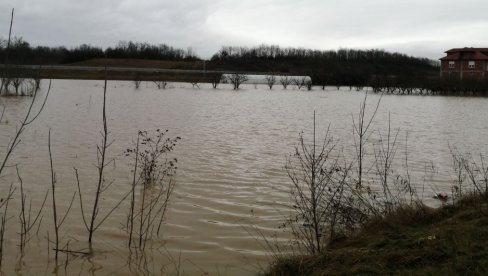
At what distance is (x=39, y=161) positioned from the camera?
9.55 metres

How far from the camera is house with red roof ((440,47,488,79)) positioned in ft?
259

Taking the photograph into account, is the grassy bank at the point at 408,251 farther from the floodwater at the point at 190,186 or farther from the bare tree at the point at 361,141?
the bare tree at the point at 361,141

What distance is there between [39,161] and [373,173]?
679cm

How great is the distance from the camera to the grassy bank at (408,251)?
3.68 meters

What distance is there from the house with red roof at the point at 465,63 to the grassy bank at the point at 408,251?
80.1 meters

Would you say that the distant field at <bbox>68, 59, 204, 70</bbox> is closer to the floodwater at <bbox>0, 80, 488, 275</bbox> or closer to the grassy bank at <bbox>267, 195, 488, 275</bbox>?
the floodwater at <bbox>0, 80, 488, 275</bbox>

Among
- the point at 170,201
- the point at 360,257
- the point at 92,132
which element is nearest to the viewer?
the point at 360,257

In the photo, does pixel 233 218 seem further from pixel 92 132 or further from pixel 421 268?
pixel 92 132

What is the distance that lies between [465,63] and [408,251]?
279 feet

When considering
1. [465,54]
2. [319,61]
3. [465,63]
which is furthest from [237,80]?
[319,61]

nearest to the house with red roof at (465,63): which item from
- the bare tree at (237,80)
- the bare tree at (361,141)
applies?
the bare tree at (237,80)

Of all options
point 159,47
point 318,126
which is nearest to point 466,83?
point 318,126

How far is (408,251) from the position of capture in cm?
405

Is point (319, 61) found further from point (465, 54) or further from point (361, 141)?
point (361, 141)
